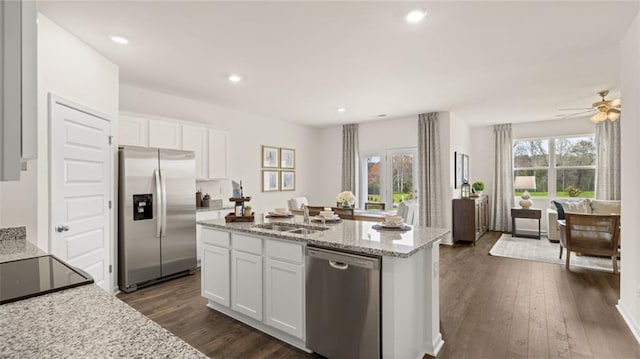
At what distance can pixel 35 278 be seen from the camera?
1.24 m

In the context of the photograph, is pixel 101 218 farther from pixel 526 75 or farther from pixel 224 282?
pixel 526 75

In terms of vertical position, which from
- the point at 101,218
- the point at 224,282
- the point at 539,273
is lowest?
the point at 539,273

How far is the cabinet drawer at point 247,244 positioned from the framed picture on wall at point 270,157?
3591 millimetres

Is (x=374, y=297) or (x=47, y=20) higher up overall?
(x=47, y=20)

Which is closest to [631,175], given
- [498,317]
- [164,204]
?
[498,317]

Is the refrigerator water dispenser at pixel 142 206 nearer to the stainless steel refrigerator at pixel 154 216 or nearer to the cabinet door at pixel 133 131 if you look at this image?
the stainless steel refrigerator at pixel 154 216

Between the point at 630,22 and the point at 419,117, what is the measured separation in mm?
3645

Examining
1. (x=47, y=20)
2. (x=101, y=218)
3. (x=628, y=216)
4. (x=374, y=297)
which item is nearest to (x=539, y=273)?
(x=628, y=216)

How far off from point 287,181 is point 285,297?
4541 millimetres

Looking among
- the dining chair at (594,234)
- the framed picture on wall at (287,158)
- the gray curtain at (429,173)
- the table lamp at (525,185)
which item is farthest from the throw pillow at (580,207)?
the framed picture on wall at (287,158)

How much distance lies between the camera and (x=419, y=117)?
20.2 feet

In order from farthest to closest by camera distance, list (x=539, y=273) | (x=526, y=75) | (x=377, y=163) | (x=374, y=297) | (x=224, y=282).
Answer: (x=377, y=163)
(x=539, y=273)
(x=526, y=75)
(x=224, y=282)
(x=374, y=297)

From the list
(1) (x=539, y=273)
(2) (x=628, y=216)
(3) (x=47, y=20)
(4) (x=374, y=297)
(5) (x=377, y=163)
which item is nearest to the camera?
(4) (x=374, y=297)

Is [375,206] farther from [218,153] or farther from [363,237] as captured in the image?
[363,237]
